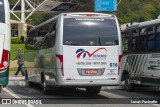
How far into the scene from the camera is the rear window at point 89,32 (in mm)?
15516

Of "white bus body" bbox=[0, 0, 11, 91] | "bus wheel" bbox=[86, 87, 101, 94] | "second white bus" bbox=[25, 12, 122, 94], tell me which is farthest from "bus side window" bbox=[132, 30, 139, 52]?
"white bus body" bbox=[0, 0, 11, 91]

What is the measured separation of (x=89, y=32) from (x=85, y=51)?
659 millimetres

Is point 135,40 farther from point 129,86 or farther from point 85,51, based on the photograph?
point 85,51

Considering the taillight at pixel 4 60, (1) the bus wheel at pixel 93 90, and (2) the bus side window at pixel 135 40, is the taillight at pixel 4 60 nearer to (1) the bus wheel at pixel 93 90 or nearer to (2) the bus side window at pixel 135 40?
(1) the bus wheel at pixel 93 90

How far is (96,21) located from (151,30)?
2.80 m

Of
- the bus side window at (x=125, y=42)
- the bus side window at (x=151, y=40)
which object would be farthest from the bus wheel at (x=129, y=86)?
the bus side window at (x=151, y=40)

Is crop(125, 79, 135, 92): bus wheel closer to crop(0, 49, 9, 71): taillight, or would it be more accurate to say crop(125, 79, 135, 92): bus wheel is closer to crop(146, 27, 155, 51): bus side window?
crop(146, 27, 155, 51): bus side window

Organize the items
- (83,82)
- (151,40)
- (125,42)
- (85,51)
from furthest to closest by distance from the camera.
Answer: (125,42)
(151,40)
(85,51)
(83,82)

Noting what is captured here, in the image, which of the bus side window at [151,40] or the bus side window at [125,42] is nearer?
the bus side window at [151,40]

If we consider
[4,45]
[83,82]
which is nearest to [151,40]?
[83,82]

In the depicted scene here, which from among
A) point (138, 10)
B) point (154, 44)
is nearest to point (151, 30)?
point (154, 44)

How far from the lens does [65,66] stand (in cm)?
1537

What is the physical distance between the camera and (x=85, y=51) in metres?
15.5

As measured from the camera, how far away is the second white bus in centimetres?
1538
